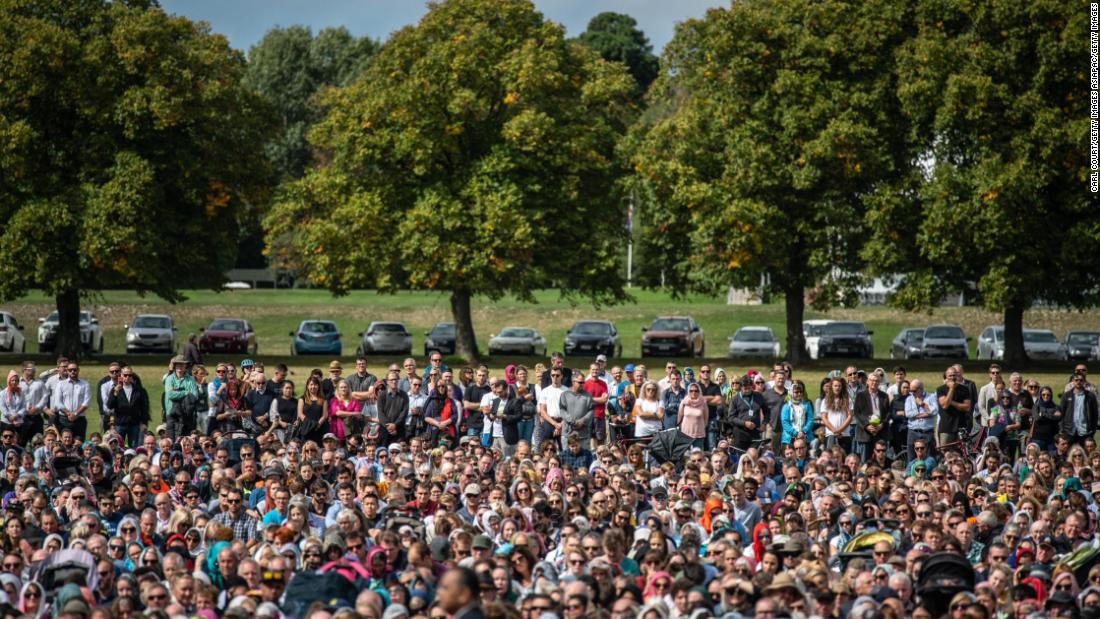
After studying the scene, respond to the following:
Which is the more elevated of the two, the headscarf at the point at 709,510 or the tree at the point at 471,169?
the tree at the point at 471,169

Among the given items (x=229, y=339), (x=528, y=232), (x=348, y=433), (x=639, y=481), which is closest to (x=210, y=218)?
(x=229, y=339)

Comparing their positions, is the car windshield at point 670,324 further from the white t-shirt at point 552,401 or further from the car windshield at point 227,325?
the white t-shirt at point 552,401

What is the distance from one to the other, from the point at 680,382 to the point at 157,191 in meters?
22.5

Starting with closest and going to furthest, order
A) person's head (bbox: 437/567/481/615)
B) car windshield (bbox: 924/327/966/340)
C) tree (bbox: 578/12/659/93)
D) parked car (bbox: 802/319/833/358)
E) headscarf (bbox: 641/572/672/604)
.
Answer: person's head (bbox: 437/567/481/615)
headscarf (bbox: 641/572/672/604)
car windshield (bbox: 924/327/966/340)
parked car (bbox: 802/319/833/358)
tree (bbox: 578/12/659/93)

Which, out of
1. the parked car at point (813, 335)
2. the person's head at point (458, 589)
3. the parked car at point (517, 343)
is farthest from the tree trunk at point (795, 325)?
the person's head at point (458, 589)

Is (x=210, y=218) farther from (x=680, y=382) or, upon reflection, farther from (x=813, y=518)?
(x=813, y=518)

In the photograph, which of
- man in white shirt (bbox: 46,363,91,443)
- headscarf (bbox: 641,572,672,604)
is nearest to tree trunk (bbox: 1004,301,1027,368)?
man in white shirt (bbox: 46,363,91,443)

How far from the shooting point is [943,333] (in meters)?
46.3

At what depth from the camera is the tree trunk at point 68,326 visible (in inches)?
1657

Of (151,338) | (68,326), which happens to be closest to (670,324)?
(151,338)

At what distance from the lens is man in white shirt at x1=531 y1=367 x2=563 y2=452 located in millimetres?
22141

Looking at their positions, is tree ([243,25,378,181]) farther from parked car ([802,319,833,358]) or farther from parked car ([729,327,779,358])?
parked car ([729,327,779,358])

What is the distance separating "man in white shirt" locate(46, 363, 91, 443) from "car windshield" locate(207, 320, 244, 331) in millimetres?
24693

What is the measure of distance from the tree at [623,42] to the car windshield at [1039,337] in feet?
182
